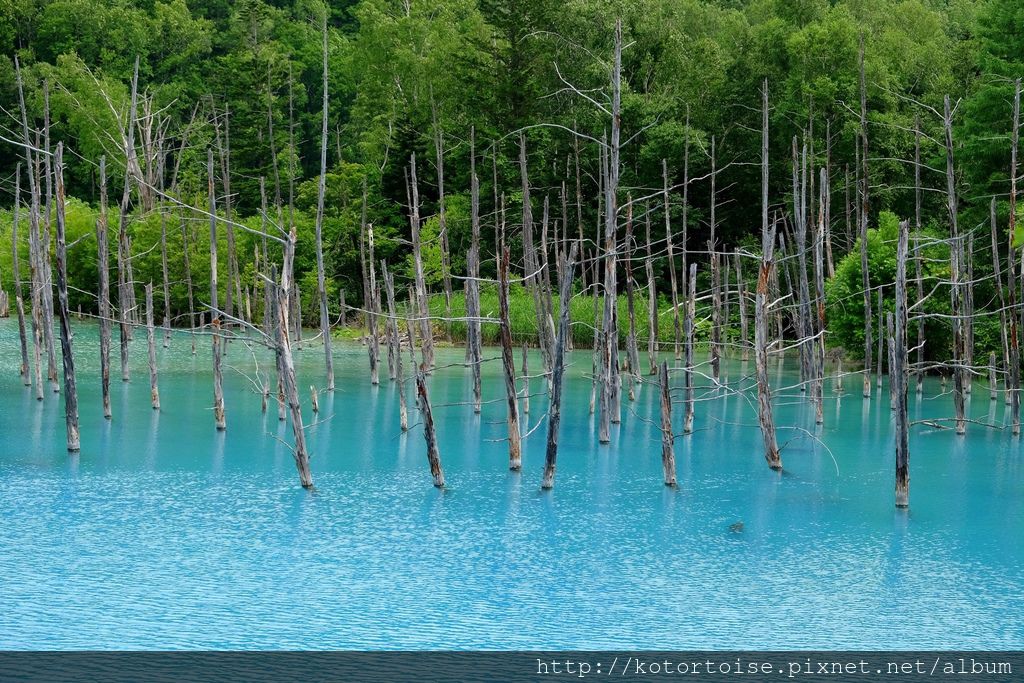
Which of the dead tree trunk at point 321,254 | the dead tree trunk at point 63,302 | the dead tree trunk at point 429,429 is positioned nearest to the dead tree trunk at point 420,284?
the dead tree trunk at point 321,254

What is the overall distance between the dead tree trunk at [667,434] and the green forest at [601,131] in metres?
12.9

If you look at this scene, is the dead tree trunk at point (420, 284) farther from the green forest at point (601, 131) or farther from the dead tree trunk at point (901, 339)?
the dead tree trunk at point (901, 339)

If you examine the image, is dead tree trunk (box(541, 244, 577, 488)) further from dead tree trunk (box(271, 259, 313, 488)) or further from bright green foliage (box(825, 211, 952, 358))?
bright green foliage (box(825, 211, 952, 358))

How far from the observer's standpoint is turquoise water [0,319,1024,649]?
38.3ft

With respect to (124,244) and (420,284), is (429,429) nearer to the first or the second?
(420,284)

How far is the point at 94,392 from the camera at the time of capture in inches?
1029

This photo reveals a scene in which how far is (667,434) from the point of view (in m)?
17.0

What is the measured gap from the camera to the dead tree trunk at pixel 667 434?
16.5 m

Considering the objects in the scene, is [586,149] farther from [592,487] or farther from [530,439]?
[592,487]

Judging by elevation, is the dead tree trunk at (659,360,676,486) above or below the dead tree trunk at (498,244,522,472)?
below

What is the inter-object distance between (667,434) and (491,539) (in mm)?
3342

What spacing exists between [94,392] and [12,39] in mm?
52472

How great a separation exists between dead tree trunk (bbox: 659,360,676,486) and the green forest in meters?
12.9

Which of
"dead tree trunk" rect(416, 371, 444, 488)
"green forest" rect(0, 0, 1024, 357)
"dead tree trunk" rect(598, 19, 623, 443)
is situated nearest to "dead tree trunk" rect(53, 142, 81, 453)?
"dead tree trunk" rect(416, 371, 444, 488)
